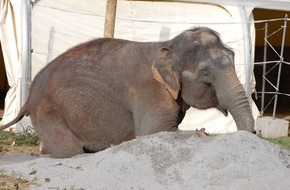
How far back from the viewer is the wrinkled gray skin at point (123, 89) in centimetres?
810

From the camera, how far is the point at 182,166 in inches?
265

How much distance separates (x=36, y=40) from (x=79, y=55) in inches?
242

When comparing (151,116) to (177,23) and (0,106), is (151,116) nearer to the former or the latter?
(177,23)

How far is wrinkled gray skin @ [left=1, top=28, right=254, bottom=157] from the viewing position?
8.10 meters

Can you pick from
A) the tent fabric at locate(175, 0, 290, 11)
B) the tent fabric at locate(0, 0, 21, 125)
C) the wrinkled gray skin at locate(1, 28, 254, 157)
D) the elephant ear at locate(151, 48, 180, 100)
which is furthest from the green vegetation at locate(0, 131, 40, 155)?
the tent fabric at locate(175, 0, 290, 11)

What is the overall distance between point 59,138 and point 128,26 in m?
6.96

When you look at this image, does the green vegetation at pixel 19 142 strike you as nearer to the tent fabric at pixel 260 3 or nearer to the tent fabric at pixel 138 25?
the tent fabric at pixel 138 25

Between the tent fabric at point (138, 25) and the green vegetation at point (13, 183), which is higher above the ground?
the green vegetation at point (13, 183)

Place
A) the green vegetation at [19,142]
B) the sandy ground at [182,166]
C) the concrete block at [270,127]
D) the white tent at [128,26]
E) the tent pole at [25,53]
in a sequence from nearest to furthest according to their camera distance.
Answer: the sandy ground at [182,166], the green vegetation at [19,142], the tent pole at [25,53], the white tent at [128,26], the concrete block at [270,127]

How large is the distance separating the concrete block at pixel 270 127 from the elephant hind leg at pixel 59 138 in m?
7.06

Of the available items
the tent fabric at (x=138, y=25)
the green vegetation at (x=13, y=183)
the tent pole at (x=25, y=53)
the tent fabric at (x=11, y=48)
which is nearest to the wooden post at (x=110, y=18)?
the tent fabric at (x=138, y=25)

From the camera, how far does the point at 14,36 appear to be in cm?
1503

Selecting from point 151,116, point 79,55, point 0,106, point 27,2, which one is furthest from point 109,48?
point 0,106

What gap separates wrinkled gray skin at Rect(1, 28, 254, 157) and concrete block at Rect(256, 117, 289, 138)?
6827mm
